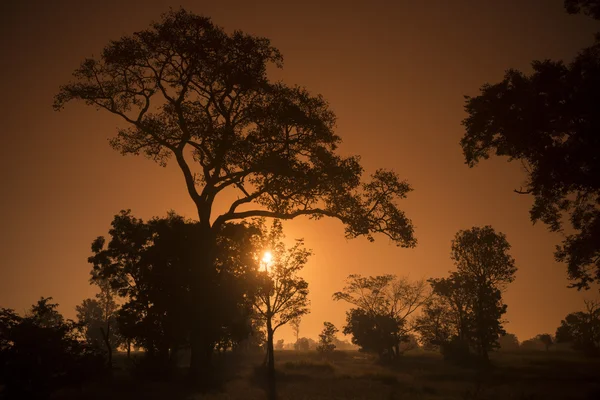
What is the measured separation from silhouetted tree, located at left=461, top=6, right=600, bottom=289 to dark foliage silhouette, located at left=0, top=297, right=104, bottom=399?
22470 millimetres

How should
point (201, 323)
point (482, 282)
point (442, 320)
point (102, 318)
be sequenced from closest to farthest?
point (201, 323), point (482, 282), point (442, 320), point (102, 318)

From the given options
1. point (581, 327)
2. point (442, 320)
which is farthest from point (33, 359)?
point (581, 327)

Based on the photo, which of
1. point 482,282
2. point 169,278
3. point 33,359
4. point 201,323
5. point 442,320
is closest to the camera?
point 33,359

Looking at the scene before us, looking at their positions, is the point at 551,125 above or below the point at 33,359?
above

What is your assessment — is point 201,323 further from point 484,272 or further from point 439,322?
point 439,322

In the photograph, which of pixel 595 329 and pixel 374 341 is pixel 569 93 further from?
pixel 595 329

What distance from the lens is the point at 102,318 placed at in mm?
109750

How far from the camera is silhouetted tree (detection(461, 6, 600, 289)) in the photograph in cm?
1602

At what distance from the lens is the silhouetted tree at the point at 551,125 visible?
1602 centimetres

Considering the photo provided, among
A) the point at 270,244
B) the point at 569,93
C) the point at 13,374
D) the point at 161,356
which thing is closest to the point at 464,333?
the point at 270,244

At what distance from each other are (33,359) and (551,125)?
980 inches

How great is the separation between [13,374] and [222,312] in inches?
832

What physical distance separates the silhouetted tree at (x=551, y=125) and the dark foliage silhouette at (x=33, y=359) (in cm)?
2247

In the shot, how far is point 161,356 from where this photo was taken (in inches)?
1200
